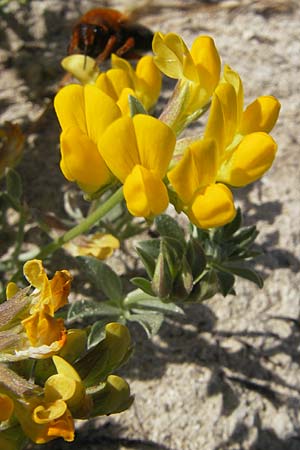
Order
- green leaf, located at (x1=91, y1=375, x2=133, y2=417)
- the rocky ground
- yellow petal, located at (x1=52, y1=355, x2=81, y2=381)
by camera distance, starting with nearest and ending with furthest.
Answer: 1. yellow petal, located at (x1=52, y1=355, x2=81, y2=381)
2. green leaf, located at (x1=91, y1=375, x2=133, y2=417)
3. the rocky ground

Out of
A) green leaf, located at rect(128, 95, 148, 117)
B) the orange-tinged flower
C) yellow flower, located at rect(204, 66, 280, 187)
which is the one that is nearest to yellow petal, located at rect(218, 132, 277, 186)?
yellow flower, located at rect(204, 66, 280, 187)

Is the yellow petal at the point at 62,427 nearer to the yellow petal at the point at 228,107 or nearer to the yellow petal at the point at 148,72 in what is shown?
the yellow petal at the point at 228,107

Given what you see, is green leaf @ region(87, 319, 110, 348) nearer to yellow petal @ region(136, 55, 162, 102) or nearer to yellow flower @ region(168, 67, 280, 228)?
yellow flower @ region(168, 67, 280, 228)

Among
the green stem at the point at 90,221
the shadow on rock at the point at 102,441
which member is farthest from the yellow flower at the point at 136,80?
the shadow on rock at the point at 102,441

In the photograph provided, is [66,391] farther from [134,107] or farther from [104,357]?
[134,107]

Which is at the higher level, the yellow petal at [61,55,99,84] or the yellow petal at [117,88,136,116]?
the yellow petal at [117,88,136,116]

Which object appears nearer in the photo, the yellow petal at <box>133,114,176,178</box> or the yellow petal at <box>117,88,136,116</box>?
the yellow petal at <box>133,114,176,178</box>

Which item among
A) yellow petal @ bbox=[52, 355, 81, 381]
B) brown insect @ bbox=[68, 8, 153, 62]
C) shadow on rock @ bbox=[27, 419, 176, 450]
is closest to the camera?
yellow petal @ bbox=[52, 355, 81, 381]

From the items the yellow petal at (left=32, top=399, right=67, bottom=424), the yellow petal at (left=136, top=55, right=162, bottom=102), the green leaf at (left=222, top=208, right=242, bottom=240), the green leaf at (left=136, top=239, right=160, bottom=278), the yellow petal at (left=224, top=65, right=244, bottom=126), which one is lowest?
the green leaf at (left=222, top=208, right=242, bottom=240)
